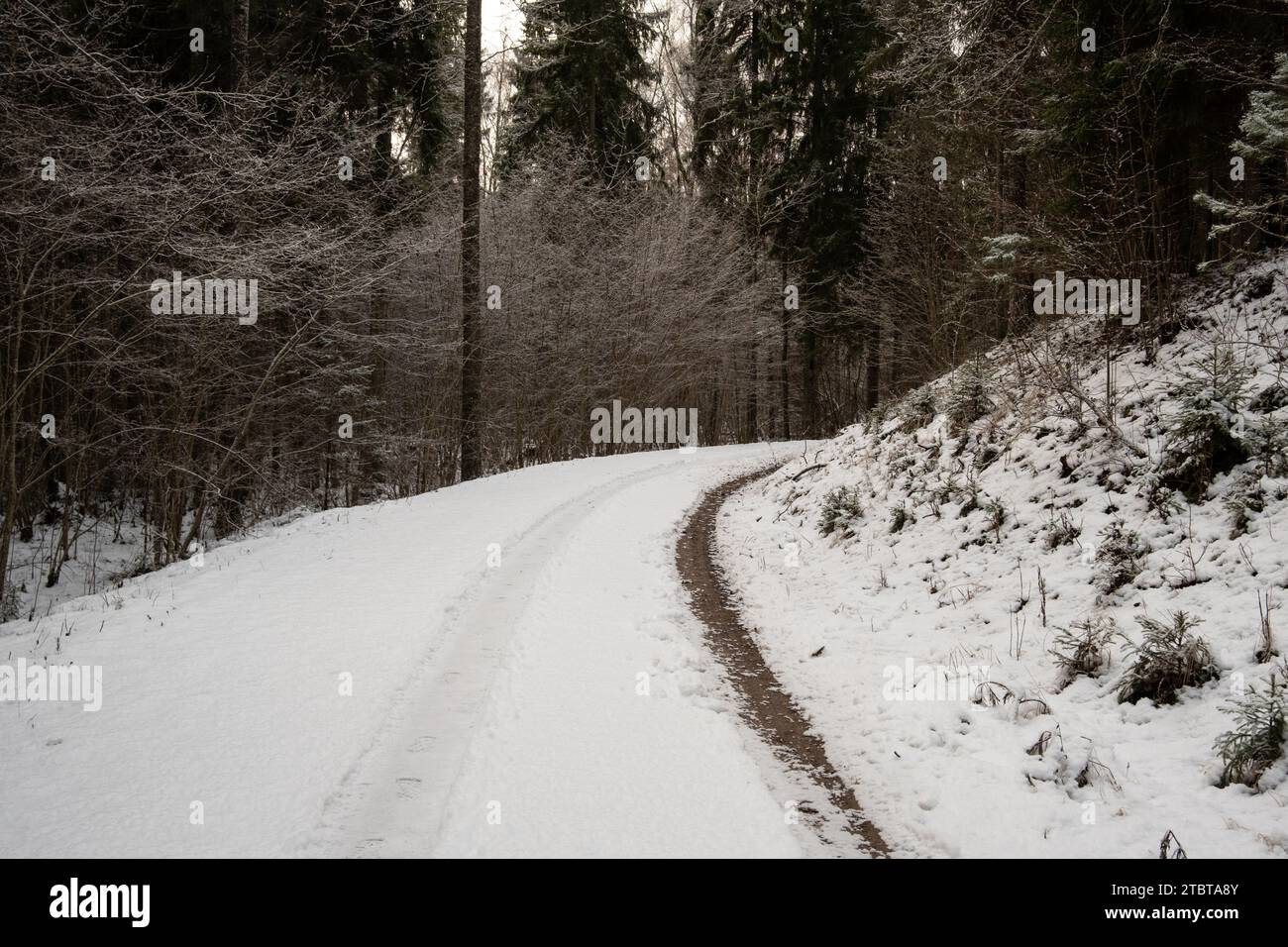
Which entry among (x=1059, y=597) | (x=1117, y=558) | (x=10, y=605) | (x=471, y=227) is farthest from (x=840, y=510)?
(x=10, y=605)

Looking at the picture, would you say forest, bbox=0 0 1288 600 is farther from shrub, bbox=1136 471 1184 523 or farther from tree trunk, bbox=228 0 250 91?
shrub, bbox=1136 471 1184 523

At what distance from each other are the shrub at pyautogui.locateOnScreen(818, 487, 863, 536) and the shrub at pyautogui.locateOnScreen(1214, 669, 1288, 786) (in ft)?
17.5

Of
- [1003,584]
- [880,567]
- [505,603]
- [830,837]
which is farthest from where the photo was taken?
[880,567]

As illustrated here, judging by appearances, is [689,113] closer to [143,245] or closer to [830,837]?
[143,245]

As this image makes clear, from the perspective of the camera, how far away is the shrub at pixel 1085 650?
462cm

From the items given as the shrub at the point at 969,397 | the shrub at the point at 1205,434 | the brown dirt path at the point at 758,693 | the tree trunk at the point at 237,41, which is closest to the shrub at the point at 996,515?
the shrub at the point at 1205,434

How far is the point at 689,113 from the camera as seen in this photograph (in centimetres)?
2873

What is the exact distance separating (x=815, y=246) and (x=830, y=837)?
24800mm

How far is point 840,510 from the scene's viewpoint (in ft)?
30.9

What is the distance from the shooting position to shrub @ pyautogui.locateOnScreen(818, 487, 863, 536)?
9.15m

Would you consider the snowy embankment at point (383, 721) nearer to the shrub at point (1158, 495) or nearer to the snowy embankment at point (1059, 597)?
the snowy embankment at point (1059, 597)

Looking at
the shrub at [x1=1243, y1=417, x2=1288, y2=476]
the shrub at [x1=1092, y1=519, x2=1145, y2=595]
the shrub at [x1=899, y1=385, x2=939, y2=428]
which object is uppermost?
the shrub at [x1=899, y1=385, x2=939, y2=428]

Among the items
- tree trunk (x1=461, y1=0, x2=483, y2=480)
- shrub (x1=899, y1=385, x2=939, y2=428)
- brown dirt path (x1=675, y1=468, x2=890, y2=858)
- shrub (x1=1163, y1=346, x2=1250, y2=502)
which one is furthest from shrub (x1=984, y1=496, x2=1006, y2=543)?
tree trunk (x1=461, y1=0, x2=483, y2=480)
